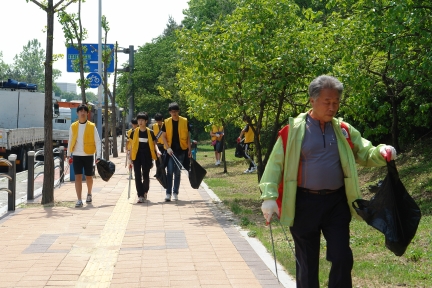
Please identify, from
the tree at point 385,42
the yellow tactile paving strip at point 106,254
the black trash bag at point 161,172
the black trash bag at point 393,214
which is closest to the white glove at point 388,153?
the black trash bag at point 393,214

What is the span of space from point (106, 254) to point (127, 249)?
34cm

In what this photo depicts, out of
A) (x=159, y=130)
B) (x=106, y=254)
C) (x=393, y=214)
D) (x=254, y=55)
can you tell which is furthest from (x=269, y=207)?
(x=159, y=130)

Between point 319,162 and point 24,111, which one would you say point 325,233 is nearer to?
point 319,162

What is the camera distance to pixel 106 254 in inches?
312

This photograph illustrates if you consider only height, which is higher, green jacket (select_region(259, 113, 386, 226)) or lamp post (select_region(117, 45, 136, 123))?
lamp post (select_region(117, 45, 136, 123))

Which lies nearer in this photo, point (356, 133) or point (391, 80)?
point (356, 133)

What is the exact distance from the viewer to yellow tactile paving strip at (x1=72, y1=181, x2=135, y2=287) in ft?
22.1

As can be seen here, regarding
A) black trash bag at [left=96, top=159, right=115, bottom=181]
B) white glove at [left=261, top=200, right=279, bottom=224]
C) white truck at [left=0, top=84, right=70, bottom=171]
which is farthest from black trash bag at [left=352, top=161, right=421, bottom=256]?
white truck at [left=0, top=84, right=70, bottom=171]

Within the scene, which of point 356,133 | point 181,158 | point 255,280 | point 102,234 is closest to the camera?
point 356,133

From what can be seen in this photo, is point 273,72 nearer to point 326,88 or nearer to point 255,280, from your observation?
point 255,280

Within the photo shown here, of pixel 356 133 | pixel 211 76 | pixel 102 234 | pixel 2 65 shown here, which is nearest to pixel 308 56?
pixel 211 76

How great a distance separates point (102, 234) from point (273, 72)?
3991mm

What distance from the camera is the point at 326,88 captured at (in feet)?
16.4

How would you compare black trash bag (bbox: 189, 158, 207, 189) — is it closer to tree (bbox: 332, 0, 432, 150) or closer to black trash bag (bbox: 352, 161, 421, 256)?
tree (bbox: 332, 0, 432, 150)
